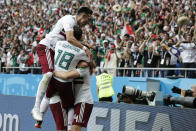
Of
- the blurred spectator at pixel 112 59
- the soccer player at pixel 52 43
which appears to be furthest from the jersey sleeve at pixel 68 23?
the blurred spectator at pixel 112 59

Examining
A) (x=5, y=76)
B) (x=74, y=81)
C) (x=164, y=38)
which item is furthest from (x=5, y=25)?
(x=74, y=81)

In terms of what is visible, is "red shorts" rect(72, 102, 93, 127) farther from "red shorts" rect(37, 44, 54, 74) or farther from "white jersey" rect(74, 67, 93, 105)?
"red shorts" rect(37, 44, 54, 74)

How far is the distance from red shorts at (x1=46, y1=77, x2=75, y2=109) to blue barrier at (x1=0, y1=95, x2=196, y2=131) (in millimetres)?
908

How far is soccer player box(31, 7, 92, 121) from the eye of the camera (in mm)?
5400

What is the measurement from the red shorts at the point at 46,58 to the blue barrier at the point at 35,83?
6.44 meters

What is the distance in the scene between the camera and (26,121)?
7.55 metres

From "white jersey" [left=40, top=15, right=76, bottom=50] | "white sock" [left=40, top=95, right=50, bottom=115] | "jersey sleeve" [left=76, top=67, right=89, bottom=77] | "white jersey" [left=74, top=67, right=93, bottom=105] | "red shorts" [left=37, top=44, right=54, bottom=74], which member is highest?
"white jersey" [left=40, top=15, right=76, bottom=50]

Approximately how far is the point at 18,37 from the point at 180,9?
34.3 ft

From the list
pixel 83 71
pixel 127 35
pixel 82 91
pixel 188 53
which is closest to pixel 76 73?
pixel 83 71

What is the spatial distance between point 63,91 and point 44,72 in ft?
1.33

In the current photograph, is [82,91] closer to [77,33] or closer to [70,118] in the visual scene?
[70,118]

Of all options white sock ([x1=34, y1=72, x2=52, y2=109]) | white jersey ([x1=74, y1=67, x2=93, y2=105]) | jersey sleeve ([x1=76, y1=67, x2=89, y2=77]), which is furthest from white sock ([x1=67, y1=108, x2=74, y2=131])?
jersey sleeve ([x1=76, y1=67, x2=89, y2=77])

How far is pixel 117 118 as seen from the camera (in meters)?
6.13

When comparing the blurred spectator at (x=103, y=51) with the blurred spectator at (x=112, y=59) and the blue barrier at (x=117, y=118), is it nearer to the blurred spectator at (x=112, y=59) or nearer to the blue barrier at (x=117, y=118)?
the blurred spectator at (x=112, y=59)
